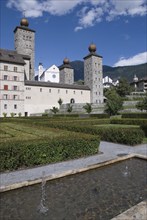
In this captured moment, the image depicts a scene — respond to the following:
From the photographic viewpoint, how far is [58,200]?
5.21 meters

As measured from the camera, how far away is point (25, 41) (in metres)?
68.2

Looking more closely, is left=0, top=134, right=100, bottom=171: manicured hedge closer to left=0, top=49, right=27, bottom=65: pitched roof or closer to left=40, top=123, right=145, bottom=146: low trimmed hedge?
left=40, top=123, right=145, bottom=146: low trimmed hedge

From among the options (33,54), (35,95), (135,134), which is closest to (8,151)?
(135,134)

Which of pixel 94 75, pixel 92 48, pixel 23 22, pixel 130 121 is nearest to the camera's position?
pixel 130 121

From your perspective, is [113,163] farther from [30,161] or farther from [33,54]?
[33,54]

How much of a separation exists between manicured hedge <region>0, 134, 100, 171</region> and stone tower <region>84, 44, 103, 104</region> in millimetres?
59728

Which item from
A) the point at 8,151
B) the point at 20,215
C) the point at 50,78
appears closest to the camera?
the point at 20,215

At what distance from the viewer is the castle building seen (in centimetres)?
5216

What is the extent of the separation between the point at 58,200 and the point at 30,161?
9.81 ft

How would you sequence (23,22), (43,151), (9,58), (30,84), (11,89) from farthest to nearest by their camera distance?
1. (23,22)
2. (30,84)
3. (9,58)
4. (11,89)
5. (43,151)

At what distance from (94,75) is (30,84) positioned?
80.8 feet

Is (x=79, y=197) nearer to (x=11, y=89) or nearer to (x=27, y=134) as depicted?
(x=27, y=134)

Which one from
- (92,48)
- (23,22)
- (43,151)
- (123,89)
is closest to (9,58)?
(23,22)

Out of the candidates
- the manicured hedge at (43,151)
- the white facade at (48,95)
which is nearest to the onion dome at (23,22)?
the white facade at (48,95)
